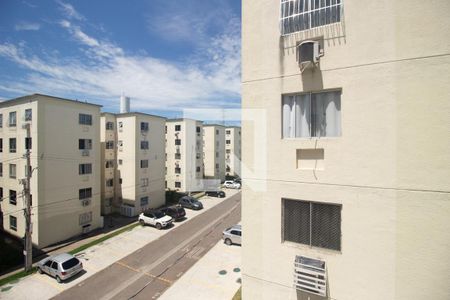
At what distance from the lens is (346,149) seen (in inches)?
182

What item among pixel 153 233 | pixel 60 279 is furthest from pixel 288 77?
pixel 153 233

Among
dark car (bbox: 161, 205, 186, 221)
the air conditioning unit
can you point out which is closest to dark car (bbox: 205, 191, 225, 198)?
dark car (bbox: 161, 205, 186, 221)

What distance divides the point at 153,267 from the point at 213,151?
3484 cm

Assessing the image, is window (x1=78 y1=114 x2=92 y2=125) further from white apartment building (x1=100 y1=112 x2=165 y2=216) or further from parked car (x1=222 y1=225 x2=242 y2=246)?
parked car (x1=222 y1=225 x2=242 y2=246)

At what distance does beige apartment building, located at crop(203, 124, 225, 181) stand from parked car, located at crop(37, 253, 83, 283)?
3492cm

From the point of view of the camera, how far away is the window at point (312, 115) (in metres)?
4.90

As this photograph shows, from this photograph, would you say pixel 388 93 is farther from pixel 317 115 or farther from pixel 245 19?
pixel 245 19

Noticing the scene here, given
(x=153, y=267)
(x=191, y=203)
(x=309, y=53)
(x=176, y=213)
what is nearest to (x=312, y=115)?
(x=309, y=53)

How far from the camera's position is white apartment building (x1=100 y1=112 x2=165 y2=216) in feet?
96.3

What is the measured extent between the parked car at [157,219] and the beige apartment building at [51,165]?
17.0 ft

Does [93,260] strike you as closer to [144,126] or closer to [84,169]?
[84,169]

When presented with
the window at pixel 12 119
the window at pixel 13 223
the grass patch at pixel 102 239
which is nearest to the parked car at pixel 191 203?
the grass patch at pixel 102 239

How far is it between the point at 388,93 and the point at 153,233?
2376 cm

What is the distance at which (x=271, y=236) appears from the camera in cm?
535
